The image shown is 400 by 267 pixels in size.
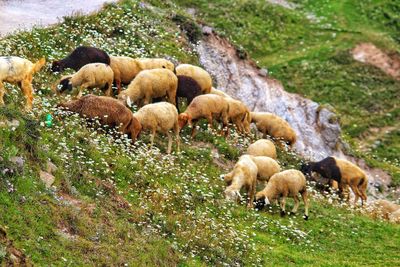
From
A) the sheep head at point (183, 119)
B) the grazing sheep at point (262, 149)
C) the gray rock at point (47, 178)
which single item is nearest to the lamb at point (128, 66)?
the sheep head at point (183, 119)

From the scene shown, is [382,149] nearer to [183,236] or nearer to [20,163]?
[183,236]

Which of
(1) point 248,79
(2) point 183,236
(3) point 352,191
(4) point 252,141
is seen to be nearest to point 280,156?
(4) point 252,141

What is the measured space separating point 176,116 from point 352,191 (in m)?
10.1

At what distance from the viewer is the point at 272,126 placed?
3069 centimetres

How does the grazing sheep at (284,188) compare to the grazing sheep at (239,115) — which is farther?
the grazing sheep at (239,115)

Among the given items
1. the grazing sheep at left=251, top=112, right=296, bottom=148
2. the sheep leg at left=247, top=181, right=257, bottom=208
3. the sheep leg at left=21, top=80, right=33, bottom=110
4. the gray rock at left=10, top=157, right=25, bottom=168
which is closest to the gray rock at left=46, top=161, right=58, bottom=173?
the gray rock at left=10, top=157, right=25, bottom=168

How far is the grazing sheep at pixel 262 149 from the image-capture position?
2605 cm

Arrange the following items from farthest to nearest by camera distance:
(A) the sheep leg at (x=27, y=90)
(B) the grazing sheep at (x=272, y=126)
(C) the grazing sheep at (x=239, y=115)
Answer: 1. (B) the grazing sheep at (x=272, y=126)
2. (C) the grazing sheep at (x=239, y=115)
3. (A) the sheep leg at (x=27, y=90)

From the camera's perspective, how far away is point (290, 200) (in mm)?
24078

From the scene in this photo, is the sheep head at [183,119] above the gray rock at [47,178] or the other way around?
the other way around

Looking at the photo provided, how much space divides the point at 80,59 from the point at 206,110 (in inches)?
173

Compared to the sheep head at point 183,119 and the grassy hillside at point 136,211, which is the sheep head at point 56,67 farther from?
the sheep head at point 183,119

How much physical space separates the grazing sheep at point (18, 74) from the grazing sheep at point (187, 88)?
7577 millimetres

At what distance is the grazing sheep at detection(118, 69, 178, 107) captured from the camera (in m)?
24.6
